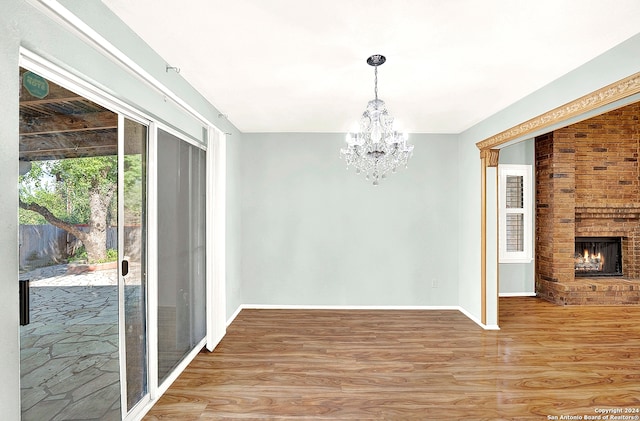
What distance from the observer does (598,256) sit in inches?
220

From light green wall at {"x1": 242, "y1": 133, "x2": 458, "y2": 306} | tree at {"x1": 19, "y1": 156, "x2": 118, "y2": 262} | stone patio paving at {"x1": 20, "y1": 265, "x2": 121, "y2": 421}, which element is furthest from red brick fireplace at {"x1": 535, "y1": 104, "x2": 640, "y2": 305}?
tree at {"x1": 19, "y1": 156, "x2": 118, "y2": 262}

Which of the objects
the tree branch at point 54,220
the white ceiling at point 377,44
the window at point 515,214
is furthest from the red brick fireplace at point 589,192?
the tree branch at point 54,220

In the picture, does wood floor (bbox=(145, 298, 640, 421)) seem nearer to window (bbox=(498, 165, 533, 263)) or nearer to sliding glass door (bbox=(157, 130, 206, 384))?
sliding glass door (bbox=(157, 130, 206, 384))

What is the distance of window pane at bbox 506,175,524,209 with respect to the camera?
18.2 feet

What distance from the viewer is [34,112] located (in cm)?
147

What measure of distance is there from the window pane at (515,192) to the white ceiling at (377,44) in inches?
99.2

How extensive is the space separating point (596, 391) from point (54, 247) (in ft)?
12.8

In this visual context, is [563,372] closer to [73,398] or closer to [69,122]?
[73,398]

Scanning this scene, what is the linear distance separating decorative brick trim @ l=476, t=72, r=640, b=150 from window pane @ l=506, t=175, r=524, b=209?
2140 millimetres

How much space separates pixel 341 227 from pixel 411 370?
7.47 ft

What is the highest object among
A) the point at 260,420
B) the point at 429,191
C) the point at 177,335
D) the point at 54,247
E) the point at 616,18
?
the point at 616,18

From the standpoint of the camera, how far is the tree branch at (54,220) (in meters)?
1.48

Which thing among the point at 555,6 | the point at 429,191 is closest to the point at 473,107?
the point at 429,191

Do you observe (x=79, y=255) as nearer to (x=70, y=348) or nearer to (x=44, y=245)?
(x=44, y=245)
